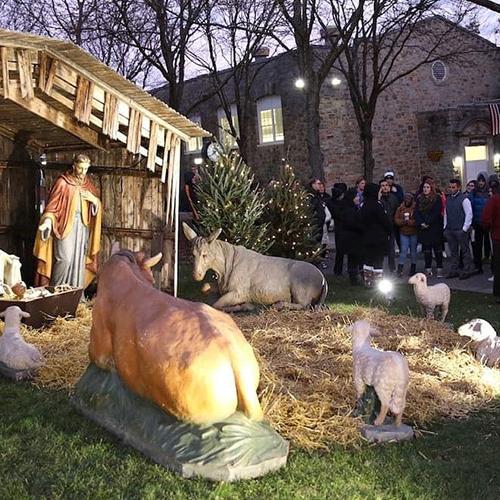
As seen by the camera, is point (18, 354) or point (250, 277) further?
point (250, 277)

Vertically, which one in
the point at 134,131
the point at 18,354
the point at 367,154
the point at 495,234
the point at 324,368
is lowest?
the point at 324,368

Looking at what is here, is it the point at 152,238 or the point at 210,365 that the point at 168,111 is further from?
the point at 210,365

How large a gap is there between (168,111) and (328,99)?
18.4 meters

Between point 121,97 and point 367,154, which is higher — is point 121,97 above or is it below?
below

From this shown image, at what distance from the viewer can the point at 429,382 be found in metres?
5.71

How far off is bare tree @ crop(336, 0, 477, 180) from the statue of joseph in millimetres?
12373

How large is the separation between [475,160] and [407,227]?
15.3 metres

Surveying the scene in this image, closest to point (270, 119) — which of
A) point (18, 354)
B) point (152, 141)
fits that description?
point (152, 141)

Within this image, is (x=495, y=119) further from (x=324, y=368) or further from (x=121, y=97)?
(x=324, y=368)

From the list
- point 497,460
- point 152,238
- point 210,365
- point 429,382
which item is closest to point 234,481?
point 210,365

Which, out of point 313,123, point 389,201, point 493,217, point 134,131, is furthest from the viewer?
point 313,123

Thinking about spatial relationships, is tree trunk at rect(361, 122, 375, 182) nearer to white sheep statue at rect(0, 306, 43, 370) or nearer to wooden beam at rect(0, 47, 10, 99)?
wooden beam at rect(0, 47, 10, 99)

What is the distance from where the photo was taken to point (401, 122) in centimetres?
2794

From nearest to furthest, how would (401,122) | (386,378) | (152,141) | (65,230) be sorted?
1. (386,378)
2. (152,141)
3. (65,230)
4. (401,122)
